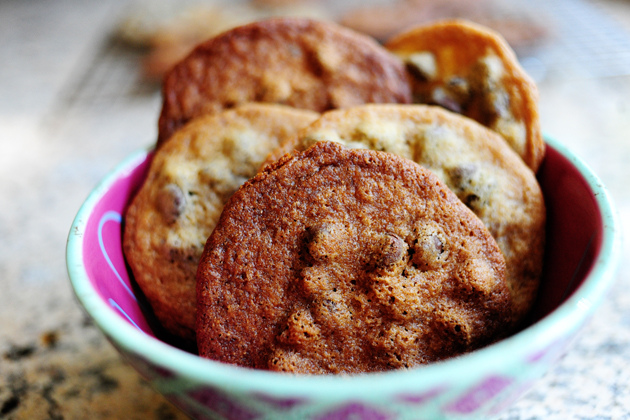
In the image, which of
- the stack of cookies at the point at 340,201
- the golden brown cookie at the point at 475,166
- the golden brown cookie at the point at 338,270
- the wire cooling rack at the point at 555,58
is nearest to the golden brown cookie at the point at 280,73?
the stack of cookies at the point at 340,201

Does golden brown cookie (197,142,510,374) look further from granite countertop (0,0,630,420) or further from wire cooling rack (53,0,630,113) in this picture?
wire cooling rack (53,0,630,113)

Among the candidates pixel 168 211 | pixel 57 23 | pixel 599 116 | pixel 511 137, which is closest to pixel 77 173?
pixel 168 211

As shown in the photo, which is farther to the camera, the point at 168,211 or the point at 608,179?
the point at 608,179

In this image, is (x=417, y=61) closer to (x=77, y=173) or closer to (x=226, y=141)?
(x=226, y=141)

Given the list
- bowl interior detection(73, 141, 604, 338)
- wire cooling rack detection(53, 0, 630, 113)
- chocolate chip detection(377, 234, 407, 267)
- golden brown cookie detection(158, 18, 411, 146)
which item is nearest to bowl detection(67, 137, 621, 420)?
bowl interior detection(73, 141, 604, 338)

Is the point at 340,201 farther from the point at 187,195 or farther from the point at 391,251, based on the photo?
the point at 187,195

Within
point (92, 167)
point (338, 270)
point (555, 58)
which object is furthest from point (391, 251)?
point (555, 58)
